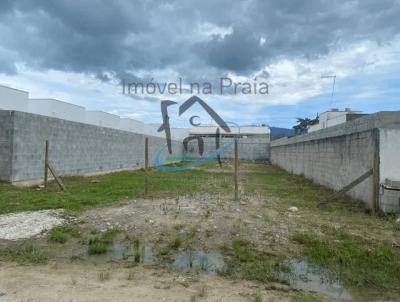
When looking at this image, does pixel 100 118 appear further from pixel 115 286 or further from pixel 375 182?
pixel 115 286

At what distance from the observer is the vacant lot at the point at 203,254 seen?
3.36 metres

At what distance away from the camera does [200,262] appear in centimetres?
425

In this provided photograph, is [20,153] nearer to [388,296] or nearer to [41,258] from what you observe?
Result: [41,258]

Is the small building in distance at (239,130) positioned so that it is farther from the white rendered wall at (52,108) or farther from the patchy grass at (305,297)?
the patchy grass at (305,297)

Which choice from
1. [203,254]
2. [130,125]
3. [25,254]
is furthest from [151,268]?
[130,125]

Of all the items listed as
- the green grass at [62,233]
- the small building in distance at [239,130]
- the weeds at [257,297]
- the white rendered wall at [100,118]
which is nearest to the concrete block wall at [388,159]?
the weeds at [257,297]

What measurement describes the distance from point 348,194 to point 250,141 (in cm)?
2657

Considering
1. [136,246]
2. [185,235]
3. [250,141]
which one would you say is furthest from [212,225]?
[250,141]

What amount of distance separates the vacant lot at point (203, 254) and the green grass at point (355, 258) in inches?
A: 0.5

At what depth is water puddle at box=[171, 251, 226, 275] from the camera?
157 inches

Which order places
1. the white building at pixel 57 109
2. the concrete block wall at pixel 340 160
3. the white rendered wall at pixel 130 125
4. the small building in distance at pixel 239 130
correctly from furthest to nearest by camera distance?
1. the small building in distance at pixel 239 130
2. the white rendered wall at pixel 130 125
3. the white building at pixel 57 109
4. the concrete block wall at pixel 340 160

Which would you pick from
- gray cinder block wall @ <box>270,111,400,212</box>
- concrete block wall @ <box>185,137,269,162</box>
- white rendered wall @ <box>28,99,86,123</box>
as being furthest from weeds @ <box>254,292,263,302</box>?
concrete block wall @ <box>185,137,269,162</box>

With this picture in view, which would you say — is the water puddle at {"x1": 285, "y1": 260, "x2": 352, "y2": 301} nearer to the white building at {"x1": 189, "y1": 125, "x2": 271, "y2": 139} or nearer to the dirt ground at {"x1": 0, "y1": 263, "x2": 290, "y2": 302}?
the dirt ground at {"x1": 0, "y1": 263, "x2": 290, "y2": 302}

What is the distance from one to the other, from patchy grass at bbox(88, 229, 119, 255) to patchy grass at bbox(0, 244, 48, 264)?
1.89ft
